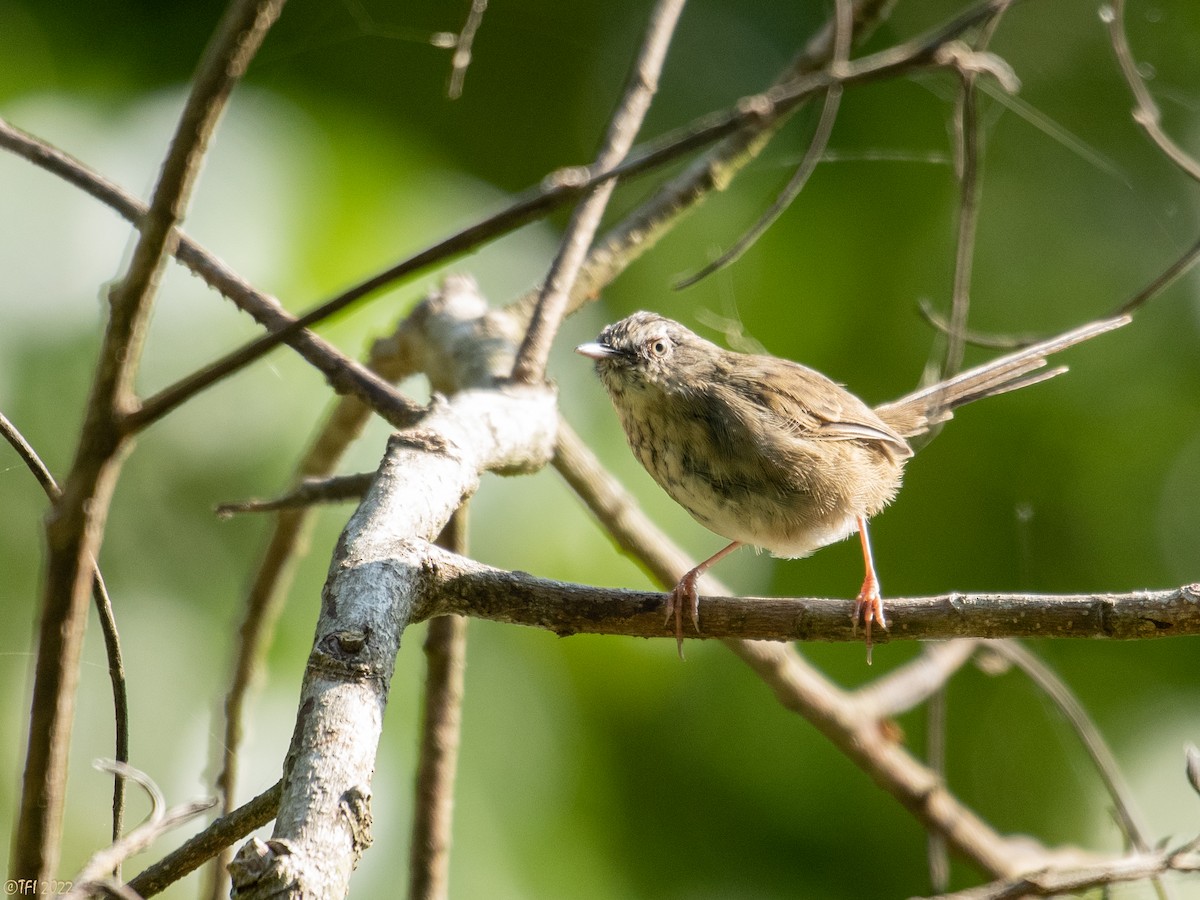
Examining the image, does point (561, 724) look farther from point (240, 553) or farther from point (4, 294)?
point (4, 294)

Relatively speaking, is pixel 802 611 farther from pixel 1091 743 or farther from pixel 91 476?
pixel 1091 743

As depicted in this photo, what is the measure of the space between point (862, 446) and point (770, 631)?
5.25 feet

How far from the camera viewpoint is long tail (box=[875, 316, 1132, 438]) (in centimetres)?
328

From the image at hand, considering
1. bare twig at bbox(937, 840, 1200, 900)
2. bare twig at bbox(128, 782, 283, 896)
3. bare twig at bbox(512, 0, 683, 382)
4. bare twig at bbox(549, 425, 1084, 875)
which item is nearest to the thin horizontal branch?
bare twig at bbox(128, 782, 283, 896)

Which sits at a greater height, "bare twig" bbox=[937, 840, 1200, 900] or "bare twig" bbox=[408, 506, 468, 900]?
"bare twig" bbox=[408, 506, 468, 900]

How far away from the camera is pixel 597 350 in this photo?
11.0ft

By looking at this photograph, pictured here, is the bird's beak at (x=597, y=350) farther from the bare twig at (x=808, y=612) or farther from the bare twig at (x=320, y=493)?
the bare twig at (x=808, y=612)

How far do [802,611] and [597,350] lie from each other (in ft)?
5.10

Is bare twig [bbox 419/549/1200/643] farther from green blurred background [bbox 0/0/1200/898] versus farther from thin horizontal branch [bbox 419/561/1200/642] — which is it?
green blurred background [bbox 0/0/1200/898]

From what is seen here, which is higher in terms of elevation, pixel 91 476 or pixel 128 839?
pixel 91 476

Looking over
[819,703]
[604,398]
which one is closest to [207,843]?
[819,703]

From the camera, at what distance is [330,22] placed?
520 cm

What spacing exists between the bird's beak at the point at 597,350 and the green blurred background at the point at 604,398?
1010 millimetres

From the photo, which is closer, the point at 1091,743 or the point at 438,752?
the point at 438,752
